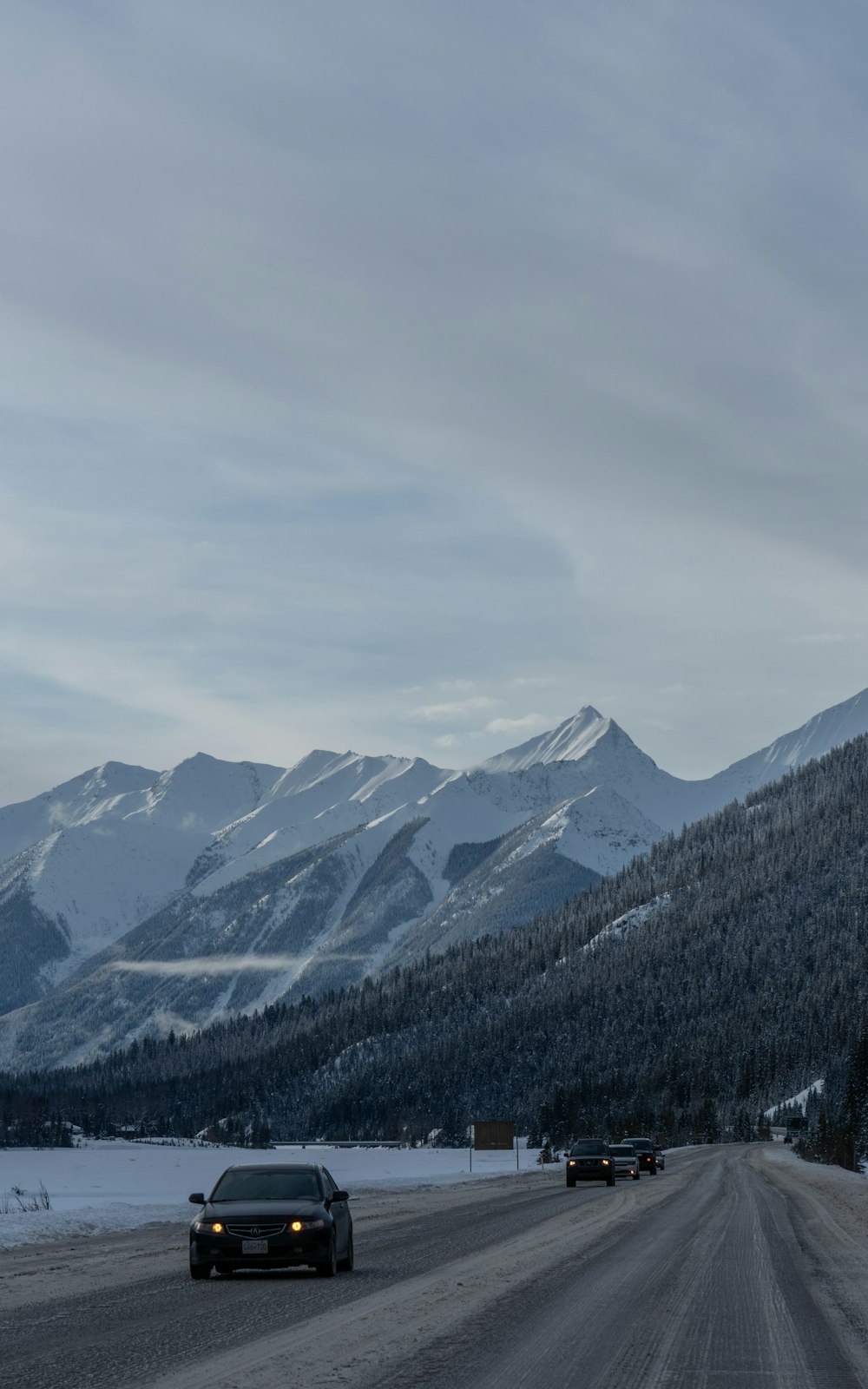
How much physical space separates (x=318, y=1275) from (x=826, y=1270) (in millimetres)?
7068

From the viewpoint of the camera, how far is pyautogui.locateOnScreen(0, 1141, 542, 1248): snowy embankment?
33.4 m

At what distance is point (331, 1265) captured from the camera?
20.6 meters

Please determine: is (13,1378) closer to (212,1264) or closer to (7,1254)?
(212,1264)

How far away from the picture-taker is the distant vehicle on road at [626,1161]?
5919 cm

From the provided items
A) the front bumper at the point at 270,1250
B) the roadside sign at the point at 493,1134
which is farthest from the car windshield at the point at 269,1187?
the roadside sign at the point at 493,1134

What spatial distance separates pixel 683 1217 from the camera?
3350 centimetres

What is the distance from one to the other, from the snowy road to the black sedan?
0.33m

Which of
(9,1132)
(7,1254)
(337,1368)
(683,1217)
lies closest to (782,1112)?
(9,1132)

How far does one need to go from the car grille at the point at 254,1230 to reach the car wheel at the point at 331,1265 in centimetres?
79

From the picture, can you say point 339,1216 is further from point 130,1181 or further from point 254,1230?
point 130,1181

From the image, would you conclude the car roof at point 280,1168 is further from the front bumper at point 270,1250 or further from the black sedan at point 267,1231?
→ the front bumper at point 270,1250

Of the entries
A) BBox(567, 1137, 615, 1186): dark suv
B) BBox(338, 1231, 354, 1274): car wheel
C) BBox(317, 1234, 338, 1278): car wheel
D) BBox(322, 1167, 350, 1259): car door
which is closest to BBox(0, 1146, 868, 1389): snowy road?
Result: BBox(317, 1234, 338, 1278): car wheel

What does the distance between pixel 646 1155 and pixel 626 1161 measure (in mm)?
7387

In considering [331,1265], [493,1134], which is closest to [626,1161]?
[493,1134]
